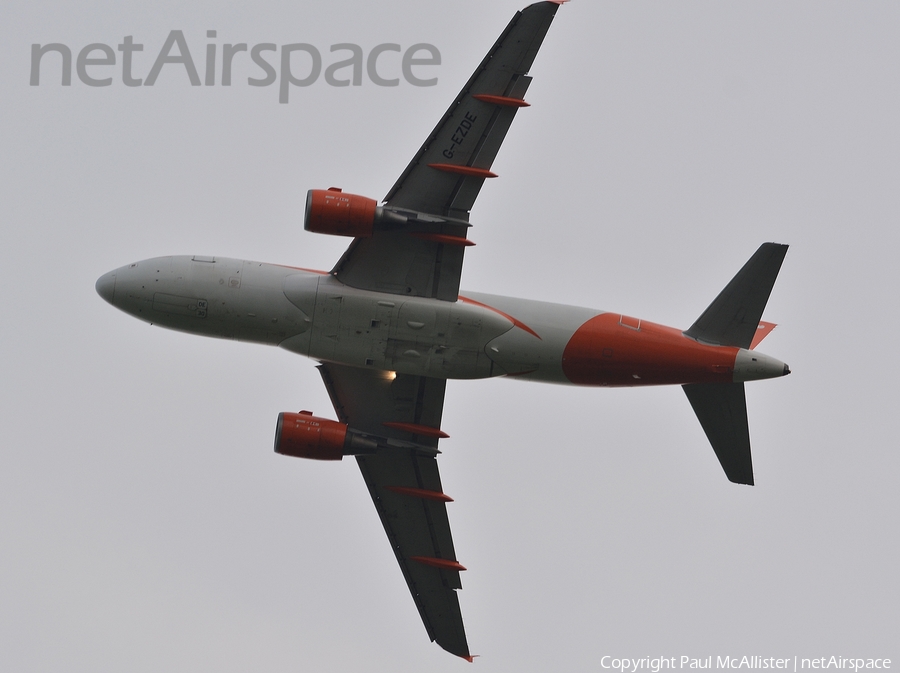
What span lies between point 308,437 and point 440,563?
7.58 m

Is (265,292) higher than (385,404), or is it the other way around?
(265,292)

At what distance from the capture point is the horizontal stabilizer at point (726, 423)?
123ft

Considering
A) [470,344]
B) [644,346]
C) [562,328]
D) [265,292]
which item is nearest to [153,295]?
[265,292]

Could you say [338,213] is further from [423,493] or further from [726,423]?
[726,423]

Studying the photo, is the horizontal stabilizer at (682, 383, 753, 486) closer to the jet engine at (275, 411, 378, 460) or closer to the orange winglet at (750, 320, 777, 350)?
the orange winglet at (750, 320, 777, 350)

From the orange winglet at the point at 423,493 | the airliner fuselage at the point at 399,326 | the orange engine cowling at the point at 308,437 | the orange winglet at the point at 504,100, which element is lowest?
the orange winglet at the point at 423,493

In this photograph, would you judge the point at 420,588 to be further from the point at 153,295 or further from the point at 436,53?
the point at 436,53

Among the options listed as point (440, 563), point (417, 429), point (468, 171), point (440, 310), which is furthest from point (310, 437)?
point (468, 171)

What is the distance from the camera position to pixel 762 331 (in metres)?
38.9

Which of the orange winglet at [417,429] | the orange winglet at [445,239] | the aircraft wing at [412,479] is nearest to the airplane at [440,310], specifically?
the orange winglet at [445,239]

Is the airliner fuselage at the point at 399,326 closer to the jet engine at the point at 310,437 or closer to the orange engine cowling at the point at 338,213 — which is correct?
the orange engine cowling at the point at 338,213

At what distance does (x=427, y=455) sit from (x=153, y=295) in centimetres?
1098

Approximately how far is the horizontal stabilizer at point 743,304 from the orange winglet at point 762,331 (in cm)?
141

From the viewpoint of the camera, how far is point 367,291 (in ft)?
121
